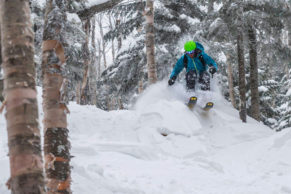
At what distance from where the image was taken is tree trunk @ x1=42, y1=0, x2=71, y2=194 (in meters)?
3.07

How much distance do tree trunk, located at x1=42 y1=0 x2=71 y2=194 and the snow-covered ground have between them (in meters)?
0.79

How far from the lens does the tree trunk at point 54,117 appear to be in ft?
10.1

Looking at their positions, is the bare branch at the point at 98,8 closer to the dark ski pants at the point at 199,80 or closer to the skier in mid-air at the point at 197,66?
the skier in mid-air at the point at 197,66

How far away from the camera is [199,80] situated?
837cm

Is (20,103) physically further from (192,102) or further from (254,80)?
(254,80)

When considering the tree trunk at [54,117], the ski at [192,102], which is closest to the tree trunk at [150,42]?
the ski at [192,102]

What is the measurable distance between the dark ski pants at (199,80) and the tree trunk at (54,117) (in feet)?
18.0

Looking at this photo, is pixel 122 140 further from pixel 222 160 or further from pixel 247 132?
pixel 247 132

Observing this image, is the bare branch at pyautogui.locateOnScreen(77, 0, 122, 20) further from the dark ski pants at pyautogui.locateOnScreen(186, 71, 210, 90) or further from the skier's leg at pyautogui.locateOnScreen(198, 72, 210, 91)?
the skier's leg at pyautogui.locateOnScreen(198, 72, 210, 91)

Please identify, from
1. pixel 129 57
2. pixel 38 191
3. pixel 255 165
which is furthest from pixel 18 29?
pixel 129 57

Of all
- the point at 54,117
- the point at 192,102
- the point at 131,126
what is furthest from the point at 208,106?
the point at 54,117

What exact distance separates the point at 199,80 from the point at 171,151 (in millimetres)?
2754

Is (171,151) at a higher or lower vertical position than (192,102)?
lower

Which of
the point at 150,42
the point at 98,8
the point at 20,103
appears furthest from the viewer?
the point at 150,42
